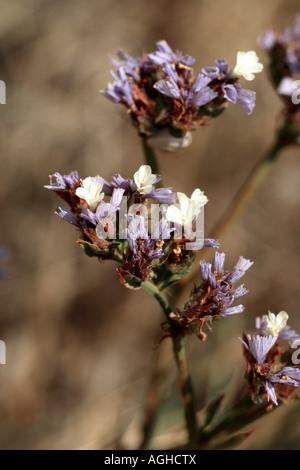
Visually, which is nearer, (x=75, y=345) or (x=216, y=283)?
(x=216, y=283)

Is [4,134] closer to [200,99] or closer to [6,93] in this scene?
[6,93]

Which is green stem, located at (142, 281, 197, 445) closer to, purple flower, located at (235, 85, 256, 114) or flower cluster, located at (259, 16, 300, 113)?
purple flower, located at (235, 85, 256, 114)

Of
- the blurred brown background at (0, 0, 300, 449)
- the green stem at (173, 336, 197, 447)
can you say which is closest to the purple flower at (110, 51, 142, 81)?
the green stem at (173, 336, 197, 447)

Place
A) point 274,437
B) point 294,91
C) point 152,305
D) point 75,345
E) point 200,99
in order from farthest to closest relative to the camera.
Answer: point 152,305, point 75,345, point 274,437, point 294,91, point 200,99

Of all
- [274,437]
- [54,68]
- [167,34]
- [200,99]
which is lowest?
[274,437]

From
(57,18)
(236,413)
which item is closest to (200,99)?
(236,413)

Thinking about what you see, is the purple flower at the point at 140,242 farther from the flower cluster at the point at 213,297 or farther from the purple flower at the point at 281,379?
the purple flower at the point at 281,379
